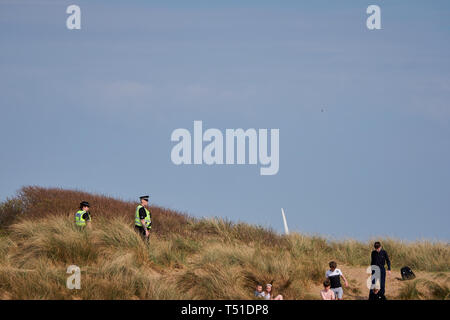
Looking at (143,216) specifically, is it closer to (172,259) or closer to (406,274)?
(172,259)

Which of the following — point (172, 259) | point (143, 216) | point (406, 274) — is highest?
point (143, 216)

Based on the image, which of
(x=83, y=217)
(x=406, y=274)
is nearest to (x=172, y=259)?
(x=83, y=217)

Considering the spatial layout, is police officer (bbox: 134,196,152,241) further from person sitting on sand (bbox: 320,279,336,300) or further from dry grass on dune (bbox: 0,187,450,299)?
person sitting on sand (bbox: 320,279,336,300)

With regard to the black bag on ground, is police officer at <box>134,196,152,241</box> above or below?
above

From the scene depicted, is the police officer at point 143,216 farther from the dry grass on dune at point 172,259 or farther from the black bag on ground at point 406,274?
the black bag on ground at point 406,274

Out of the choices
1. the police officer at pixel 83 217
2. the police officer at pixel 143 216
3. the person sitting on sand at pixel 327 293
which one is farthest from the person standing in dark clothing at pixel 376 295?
the police officer at pixel 83 217

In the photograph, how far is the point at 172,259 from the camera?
19609mm

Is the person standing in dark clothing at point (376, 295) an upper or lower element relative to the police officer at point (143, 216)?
lower

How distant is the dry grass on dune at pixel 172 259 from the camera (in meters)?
15.9

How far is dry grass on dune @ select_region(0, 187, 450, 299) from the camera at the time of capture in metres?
15.9


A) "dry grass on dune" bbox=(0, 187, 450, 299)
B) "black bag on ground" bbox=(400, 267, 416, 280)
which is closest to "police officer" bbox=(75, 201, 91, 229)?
"dry grass on dune" bbox=(0, 187, 450, 299)

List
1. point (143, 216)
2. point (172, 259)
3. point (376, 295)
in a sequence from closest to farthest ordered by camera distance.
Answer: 1. point (376, 295)
2. point (172, 259)
3. point (143, 216)

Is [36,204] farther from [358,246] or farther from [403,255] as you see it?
[403,255]
